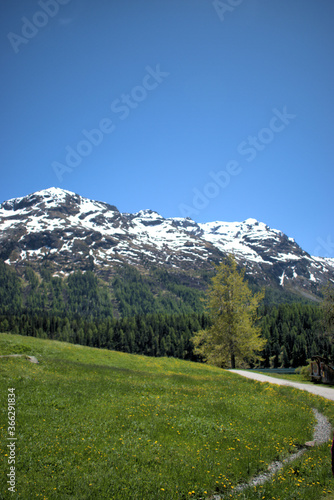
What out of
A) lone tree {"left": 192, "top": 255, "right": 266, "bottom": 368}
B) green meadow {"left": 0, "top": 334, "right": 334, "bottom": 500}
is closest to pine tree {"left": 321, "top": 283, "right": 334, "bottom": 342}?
lone tree {"left": 192, "top": 255, "right": 266, "bottom": 368}

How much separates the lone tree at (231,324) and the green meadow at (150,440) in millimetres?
19996

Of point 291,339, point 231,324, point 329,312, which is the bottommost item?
point 291,339

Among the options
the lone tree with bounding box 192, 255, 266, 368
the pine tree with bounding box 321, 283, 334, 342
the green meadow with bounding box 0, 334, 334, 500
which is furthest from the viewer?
the lone tree with bounding box 192, 255, 266, 368

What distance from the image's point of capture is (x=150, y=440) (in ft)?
43.0

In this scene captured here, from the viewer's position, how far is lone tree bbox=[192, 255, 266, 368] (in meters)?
44.0

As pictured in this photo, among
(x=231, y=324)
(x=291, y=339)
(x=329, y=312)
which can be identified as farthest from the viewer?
(x=291, y=339)

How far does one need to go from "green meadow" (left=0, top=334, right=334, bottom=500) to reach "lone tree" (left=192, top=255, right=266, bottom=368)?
19996mm

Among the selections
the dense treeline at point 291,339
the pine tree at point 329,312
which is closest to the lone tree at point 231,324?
the pine tree at point 329,312

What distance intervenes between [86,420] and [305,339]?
166686mm

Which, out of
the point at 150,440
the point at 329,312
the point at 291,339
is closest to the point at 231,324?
the point at 329,312

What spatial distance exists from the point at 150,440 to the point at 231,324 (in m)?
33.4

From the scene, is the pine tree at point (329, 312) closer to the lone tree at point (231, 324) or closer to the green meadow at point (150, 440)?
the lone tree at point (231, 324)

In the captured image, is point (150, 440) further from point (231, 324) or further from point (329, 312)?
point (231, 324)

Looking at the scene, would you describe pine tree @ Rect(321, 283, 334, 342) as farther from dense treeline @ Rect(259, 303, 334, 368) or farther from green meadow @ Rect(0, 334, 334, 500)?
dense treeline @ Rect(259, 303, 334, 368)
